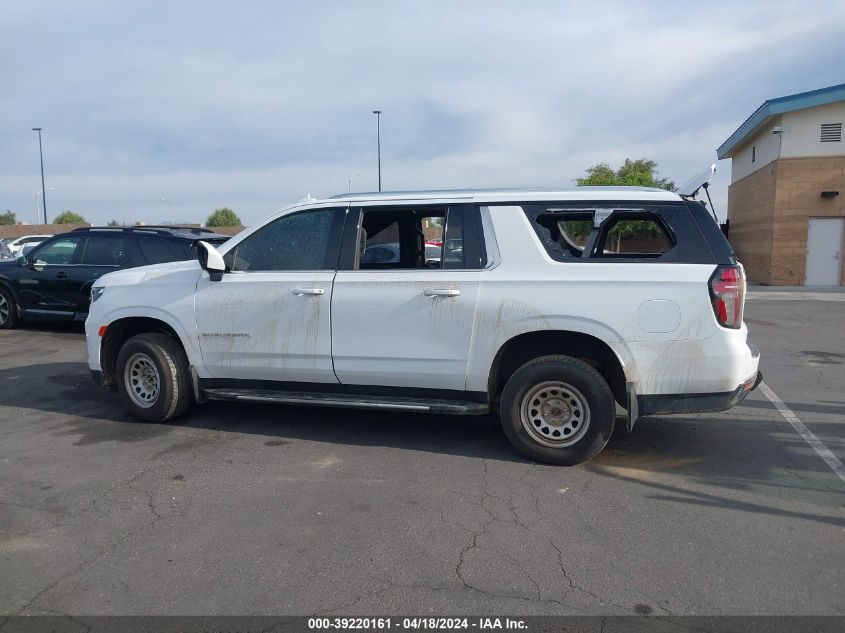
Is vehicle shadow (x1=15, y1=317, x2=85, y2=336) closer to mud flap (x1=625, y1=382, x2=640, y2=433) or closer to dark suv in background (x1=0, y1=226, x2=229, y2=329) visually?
dark suv in background (x1=0, y1=226, x2=229, y2=329)

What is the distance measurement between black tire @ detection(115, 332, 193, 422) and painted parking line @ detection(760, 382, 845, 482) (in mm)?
5302

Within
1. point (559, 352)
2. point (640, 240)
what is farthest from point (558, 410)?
point (640, 240)

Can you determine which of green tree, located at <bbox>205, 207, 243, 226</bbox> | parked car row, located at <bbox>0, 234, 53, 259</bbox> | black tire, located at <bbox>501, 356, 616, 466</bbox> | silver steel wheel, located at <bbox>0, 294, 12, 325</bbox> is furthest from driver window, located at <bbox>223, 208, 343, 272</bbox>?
green tree, located at <bbox>205, 207, 243, 226</bbox>

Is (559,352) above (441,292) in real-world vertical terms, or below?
below

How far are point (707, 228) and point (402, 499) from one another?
2845mm

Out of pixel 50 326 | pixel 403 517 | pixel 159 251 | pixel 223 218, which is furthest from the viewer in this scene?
pixel 223 218

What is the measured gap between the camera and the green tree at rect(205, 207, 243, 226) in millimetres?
60375

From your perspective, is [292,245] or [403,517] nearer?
[403,517]

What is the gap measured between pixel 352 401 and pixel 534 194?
2.17 metres

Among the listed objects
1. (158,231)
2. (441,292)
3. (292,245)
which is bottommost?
(441,292)

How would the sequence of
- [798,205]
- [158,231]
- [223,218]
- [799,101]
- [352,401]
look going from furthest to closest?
[223,218] → [798,205] → [799,101] → [158,231] → [352,401]

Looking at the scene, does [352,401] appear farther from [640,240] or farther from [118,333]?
[640,240]

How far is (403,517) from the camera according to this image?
4.19 metres

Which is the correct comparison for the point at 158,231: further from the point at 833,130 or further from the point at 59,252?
the point at 833,130
